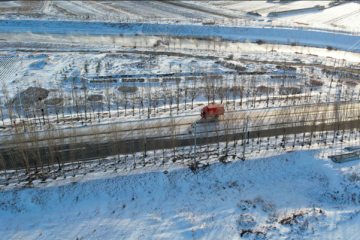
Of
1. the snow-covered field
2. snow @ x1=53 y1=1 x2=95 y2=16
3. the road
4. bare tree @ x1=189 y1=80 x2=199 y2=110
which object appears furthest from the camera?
snow @ x1=53 y1=1 x2=95 y2=16

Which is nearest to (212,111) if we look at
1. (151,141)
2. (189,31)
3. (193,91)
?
(151,141)

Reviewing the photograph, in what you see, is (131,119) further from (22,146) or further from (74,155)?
(22,146)

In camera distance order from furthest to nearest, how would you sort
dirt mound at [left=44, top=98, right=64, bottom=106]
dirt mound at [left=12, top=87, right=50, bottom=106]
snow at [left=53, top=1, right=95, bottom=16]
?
snow at [left=53, top=1, right=95, bottom=16]
dirt mound at [left=44, top=98, right=64, bottom=106]
dirt mound at [left=12, top=87, right=50, bottom=106]

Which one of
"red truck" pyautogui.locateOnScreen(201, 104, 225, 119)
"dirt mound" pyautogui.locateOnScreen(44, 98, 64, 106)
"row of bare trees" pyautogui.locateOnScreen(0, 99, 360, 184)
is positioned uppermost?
"dirt mound" pyautogui.locateOnScreen(44, 98, 64, 106)

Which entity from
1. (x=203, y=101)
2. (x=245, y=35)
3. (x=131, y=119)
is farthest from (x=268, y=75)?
(x=245, y=35)

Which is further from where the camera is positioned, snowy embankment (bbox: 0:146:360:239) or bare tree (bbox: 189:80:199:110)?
bare tree (bbox: 189:80:199:110)

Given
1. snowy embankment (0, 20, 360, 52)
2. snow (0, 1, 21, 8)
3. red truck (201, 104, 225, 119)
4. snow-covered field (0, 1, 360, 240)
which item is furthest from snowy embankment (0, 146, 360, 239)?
snow (0, 1, 21, 8)

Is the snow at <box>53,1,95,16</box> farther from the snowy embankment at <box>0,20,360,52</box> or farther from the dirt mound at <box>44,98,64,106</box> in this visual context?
the dirt mound at <box>44,98,64,106</box>
